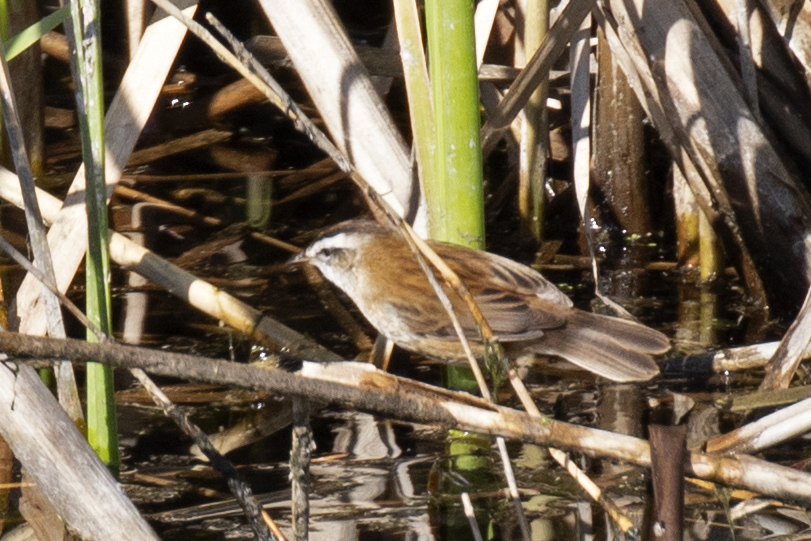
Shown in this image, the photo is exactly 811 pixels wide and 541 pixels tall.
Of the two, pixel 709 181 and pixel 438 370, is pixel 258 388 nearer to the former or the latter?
pixel 438 370

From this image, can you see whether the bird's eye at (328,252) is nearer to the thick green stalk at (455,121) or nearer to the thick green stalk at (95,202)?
the thick green stalk at (455,121)

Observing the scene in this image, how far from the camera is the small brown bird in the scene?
3760 mm

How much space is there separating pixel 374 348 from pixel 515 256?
111cm

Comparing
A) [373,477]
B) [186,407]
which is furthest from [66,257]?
[373,477]

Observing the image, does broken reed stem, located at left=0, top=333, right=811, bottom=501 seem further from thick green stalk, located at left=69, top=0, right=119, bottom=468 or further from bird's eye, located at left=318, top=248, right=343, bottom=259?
bird's eye, located at left=318, top=248, right=343, bottom=259

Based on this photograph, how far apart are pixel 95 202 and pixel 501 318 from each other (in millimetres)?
1581

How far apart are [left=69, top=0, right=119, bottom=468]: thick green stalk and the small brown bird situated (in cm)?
113

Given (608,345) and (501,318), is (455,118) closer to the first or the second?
(501,318)

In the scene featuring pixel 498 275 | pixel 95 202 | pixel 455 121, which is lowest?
pixel 498 275

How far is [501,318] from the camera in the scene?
3.84 metres

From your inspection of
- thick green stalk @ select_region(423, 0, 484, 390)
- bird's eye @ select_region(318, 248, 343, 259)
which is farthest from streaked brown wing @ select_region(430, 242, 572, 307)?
bird's eye @ select_region(318, 248, 343, 259)

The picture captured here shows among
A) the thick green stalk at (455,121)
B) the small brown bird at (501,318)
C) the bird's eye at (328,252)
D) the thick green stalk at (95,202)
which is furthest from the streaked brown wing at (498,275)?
the thick green stalk at (95,202)

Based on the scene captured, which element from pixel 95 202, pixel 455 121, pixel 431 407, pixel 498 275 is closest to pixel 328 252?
pixel 498 275

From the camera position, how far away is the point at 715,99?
413 cm
